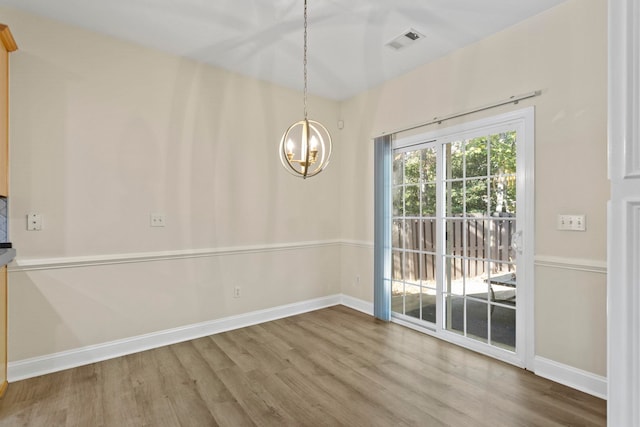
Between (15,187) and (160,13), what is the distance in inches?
69.9

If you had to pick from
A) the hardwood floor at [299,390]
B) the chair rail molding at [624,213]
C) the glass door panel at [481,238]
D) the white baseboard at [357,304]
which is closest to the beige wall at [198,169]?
the glass door panel at [481,238]

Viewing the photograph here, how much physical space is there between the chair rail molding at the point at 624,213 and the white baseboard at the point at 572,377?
1880 millimetres

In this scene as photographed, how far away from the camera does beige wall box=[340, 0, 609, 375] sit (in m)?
2.26

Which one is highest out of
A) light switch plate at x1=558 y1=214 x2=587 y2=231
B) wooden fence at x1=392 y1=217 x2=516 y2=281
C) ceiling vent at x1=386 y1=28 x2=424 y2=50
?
ceiling vent at x1=386 y1=28 x2=424 y2=50

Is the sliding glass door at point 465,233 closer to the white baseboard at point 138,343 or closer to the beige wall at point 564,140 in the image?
the beige wall at point 564,140

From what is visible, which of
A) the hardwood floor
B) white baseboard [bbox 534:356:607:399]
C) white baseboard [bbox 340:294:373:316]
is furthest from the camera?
white baseboard [bbox 340:294:373:316]

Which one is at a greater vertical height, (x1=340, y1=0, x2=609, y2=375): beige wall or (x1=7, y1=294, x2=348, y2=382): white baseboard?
(x1=340, y1=0, x2=609, y2=375): beige wall

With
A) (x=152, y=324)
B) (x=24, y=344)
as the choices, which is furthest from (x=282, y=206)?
(x=24, y=344)

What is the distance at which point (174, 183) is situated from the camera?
10.6 feet

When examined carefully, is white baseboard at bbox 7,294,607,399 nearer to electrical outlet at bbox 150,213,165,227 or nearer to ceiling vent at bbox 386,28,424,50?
electrical outlet at bbox 150,213,165,227

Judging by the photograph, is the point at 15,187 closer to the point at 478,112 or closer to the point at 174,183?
the point at 174,183

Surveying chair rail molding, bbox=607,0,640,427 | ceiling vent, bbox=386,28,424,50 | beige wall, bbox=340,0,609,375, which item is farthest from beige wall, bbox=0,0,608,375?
chair rail molding, bbox=607,0,640,427

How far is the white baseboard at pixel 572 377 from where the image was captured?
224cm

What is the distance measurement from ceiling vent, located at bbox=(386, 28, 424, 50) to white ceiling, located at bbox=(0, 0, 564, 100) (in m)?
0.05
